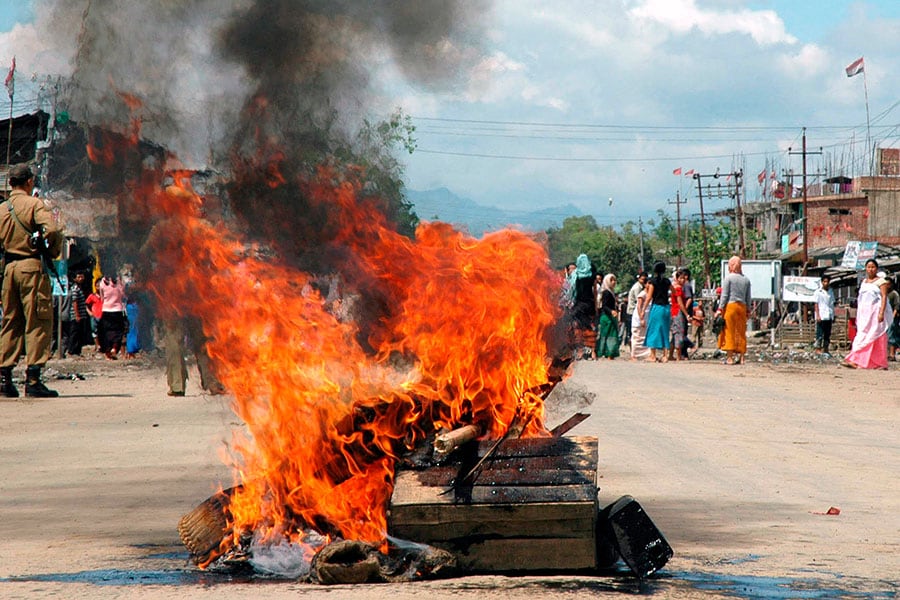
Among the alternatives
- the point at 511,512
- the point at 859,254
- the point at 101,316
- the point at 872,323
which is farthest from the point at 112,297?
the point at 859,254

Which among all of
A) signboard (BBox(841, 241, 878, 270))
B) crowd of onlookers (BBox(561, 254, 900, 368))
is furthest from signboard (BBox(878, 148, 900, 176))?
crowd of onlookers (BBox(561, 254, 900, 368))

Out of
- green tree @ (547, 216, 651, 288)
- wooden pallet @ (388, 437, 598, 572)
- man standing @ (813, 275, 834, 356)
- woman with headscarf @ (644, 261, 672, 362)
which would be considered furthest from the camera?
green tree @ (547, 216, 651, 288)

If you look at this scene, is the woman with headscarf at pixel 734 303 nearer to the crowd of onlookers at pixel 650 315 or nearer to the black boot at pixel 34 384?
the crowd of onlookers at pixel 650 315

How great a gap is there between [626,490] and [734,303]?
14.6 metres

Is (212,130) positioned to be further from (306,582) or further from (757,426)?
(757,426)

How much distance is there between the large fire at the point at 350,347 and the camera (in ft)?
19.6

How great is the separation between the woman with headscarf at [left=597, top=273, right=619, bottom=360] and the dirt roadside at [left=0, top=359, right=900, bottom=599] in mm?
8118

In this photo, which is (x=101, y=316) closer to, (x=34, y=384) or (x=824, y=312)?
(x=34, y=384)

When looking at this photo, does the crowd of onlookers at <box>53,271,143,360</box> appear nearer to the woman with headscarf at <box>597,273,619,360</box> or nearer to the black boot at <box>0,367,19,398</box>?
the black boot at <box>0,367,19,398</box>

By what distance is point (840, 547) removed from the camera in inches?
244

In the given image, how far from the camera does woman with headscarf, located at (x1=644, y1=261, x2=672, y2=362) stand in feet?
76.9

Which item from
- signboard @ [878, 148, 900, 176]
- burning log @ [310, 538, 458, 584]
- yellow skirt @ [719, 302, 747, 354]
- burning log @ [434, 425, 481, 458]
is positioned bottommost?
burning log @ [310, 538, 458, 584]

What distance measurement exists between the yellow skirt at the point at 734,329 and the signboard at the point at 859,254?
45.1ft

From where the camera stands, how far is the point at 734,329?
902 inches
